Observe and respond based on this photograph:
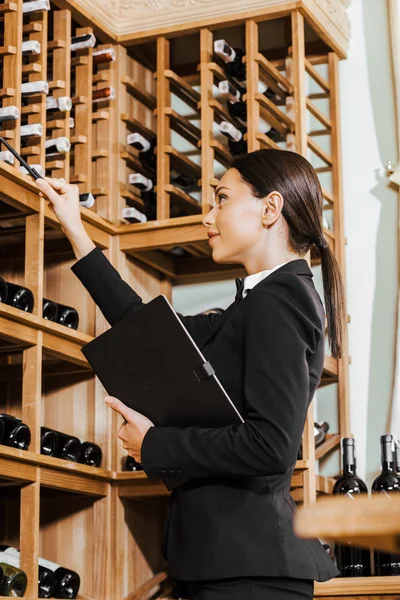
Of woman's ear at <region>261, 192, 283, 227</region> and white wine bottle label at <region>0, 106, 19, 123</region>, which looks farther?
white wine bottle label at <region>0, 106, 19, 123</region>

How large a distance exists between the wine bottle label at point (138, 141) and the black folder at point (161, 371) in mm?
1639

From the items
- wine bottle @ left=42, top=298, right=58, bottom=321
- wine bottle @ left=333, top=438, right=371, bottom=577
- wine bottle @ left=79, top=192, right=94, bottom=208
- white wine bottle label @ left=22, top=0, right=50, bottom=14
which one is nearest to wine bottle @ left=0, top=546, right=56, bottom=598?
wine bottle @ left=42, top=298, right=58, bottom=321

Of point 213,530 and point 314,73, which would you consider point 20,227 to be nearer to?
point 314,73

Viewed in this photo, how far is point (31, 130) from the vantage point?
2424 mm

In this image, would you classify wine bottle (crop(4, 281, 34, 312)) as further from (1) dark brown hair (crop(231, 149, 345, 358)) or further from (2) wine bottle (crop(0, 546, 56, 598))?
(1) dark brown hair (crop(231, 149, 345, 358))

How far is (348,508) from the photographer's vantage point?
56cm

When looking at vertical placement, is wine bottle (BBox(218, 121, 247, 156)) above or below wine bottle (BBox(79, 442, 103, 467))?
above

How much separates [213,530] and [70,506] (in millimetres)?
1585

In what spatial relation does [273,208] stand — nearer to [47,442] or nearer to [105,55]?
[47,442]

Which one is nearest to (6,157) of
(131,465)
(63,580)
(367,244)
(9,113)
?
(9,113)

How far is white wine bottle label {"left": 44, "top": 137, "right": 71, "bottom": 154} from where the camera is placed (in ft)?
8.36

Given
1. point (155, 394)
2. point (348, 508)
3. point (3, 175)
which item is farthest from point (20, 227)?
point (348, 508)

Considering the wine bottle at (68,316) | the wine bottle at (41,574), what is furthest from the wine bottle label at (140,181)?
the wine bottle at (41,574)

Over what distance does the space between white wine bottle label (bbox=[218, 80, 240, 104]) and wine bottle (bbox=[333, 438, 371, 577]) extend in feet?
3.43
